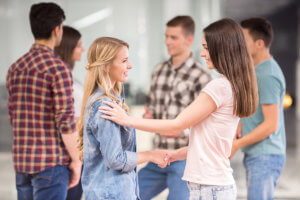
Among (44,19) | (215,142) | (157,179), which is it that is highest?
(44,19)

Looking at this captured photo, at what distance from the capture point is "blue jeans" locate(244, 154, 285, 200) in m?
2.30

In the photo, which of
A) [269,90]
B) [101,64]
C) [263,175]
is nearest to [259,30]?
[269,90]

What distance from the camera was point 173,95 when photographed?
103 inches

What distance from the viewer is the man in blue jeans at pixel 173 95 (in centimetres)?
242

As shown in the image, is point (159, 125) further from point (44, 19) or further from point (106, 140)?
point (44, 19)

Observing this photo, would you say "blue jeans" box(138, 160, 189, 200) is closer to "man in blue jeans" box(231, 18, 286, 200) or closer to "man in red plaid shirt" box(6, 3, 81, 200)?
"man in blue jeans" box(231, 18, 286, 200)

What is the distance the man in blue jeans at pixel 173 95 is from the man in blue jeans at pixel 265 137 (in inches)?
15.8

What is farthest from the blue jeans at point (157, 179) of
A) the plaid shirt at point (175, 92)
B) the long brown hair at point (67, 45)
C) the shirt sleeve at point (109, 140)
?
the long brown hair at point (67, 45)

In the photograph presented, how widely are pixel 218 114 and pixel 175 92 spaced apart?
99 centimetres

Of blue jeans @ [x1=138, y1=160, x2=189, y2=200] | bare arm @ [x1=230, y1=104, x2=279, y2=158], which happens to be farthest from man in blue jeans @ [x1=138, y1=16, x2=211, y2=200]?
bare arm @ [x1=230, y1=104, x2=279, y2=158]

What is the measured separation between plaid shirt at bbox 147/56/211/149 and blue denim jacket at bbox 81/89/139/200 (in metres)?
0.95

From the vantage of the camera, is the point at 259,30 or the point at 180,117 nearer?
the point at 180,117

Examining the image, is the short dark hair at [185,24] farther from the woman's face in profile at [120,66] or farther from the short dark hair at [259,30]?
the woman's face in profile at [120,66]

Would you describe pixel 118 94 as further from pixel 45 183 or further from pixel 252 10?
pixel 252 10
